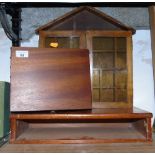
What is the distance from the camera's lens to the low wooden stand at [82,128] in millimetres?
1083

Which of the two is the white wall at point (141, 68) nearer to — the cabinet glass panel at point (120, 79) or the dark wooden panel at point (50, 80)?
the cabinet glass panel at point (120, 79)

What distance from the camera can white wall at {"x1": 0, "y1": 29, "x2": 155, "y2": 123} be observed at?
1.58 meters

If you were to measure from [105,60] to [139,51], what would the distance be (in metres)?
0.27

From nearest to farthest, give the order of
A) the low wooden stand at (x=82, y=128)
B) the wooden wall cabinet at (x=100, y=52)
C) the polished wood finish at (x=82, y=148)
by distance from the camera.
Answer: the polished wood finish at (x=82, y=148), the low wooden stand at (x=82, y=128), the wooden wall cabinet at (x=100, y=52)

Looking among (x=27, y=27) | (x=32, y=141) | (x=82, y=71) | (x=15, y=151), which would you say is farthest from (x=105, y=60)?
(x=15, y=151)

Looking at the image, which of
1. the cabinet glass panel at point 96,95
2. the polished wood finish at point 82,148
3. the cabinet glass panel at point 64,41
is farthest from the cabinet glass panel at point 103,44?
the polished wood finish at point 82,148

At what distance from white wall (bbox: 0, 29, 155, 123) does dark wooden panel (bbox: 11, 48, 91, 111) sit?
1.44 feet

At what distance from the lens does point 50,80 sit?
118 cm

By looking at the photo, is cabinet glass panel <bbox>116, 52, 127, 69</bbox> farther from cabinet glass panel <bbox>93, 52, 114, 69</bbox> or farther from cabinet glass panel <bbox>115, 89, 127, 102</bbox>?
cabinet glass panel <bbox>115, 89, 127, 102</bbox>

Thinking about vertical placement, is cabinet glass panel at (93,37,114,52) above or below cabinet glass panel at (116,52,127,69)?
above

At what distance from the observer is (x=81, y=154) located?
942mm

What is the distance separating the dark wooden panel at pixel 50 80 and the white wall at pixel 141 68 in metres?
0.44

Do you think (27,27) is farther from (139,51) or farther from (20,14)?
(139,51)

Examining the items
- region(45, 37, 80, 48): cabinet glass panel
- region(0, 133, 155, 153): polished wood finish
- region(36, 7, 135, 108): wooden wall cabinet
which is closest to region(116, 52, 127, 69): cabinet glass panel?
region(36, 7, 135, 108): wooden wall cabinet
